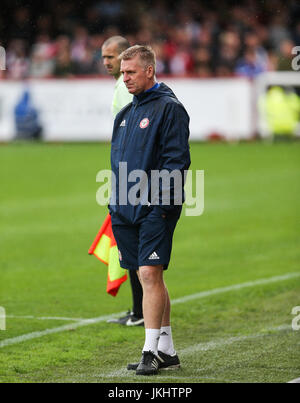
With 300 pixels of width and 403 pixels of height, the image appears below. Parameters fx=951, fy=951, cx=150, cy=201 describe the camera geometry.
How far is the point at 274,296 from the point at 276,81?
1837 cm

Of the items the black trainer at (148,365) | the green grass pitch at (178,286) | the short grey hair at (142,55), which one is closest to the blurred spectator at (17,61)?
the green grass pitch at (178,286)

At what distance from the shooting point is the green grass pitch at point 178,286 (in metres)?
6.39

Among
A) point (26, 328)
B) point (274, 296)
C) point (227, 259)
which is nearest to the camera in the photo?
point (26, 328)

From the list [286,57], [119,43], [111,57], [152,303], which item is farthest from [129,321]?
[286,57]

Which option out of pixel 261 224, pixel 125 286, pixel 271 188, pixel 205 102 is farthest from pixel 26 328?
pixel 205 102

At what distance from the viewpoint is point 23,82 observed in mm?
27797

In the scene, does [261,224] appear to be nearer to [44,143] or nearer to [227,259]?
[227,259]

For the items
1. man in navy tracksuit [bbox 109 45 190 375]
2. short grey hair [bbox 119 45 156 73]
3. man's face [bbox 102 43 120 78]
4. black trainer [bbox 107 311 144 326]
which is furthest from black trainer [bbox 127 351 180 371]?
man's face [bbox 102 43 120 78]

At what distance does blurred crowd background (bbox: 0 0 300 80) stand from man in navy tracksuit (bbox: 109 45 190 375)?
2080 cm

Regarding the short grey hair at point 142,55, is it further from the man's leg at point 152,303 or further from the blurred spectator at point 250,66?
→ the blurred spectator at point 250,66

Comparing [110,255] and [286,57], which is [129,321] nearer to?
[110,255]

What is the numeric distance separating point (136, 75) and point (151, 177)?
0.69m

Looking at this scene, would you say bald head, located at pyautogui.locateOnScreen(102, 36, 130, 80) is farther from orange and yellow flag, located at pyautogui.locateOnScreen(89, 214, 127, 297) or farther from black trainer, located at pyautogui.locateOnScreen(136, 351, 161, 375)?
black trainer, located at pyautogui.locateOnScreen(136, 351, 161, 375)

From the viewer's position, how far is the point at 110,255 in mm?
7727
